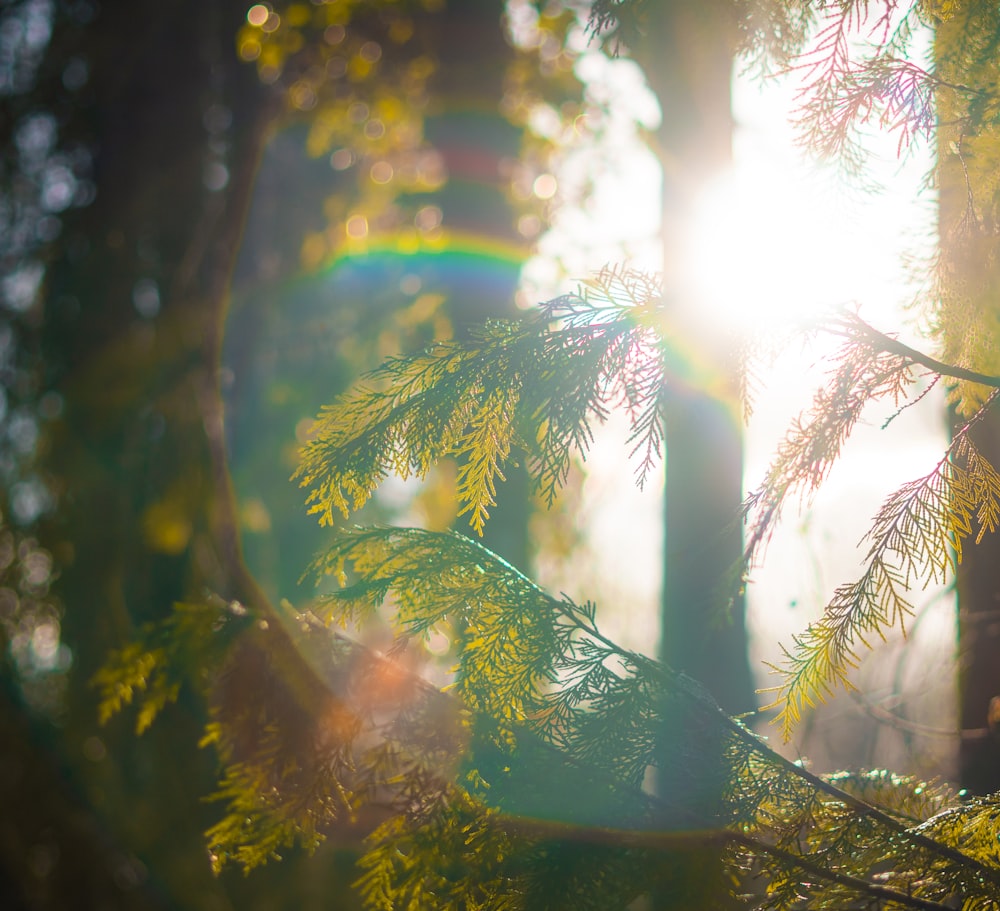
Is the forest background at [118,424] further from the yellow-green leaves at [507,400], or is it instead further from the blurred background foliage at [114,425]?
the yellow-green leaves at [507,400]

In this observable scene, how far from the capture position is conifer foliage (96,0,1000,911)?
1.58m

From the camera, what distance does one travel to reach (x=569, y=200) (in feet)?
37.3

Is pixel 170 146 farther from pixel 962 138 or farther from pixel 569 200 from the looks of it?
pixel 569 200

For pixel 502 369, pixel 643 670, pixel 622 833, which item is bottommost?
pixel 622 833

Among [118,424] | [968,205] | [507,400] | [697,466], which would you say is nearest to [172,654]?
[118,424]

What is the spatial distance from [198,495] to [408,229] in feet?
32.8

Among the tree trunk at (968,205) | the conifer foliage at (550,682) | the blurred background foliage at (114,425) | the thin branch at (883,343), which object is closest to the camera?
the conifer foliage at (550,682)

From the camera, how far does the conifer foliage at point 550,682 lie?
1576mm

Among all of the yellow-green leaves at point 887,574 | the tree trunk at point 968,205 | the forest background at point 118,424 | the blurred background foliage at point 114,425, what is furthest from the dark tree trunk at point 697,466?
the blurred background foliage at point 114,425

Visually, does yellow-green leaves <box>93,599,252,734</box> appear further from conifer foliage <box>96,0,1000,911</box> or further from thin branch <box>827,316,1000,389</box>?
thin branch <box>827,316,1000,389</box>

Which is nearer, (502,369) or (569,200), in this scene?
(502,369)

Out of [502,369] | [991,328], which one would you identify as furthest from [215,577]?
[991,328]

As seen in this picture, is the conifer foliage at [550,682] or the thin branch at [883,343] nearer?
the conifer foliage at [550,682]

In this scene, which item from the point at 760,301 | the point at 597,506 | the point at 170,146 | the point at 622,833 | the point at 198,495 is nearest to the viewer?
the point at 622,833
